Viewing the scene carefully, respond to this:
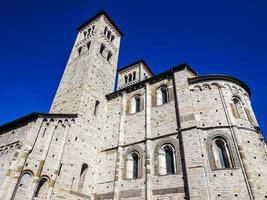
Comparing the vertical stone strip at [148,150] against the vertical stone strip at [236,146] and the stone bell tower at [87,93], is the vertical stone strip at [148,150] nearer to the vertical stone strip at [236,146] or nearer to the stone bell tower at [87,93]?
the stone bell tower at [87,93]

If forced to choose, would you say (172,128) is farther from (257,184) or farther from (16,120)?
(16,120)

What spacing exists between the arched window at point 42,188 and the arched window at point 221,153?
985cm

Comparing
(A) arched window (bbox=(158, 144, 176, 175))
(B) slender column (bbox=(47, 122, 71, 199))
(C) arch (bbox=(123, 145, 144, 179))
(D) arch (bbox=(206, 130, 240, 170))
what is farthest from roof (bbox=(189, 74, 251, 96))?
(B) slender column (bbox=(47, 122, 71, 199))

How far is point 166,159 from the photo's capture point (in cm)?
1297

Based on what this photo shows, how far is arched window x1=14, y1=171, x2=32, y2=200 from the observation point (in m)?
10.9

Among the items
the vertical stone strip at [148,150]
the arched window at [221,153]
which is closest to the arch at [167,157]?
the vertical stone strip at [148,150]

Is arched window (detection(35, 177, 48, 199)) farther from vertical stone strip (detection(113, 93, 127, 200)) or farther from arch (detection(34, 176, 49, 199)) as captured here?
vertical stone strip (detection(113, 93, 127, 200))

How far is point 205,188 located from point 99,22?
2145cm

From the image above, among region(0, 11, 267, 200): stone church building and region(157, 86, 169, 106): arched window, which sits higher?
region(157, 86, 169, 106): arched window

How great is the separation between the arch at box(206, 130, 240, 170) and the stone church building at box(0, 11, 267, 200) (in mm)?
54

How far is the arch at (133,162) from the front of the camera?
1345 cm

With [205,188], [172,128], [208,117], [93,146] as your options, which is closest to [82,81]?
[93,146]

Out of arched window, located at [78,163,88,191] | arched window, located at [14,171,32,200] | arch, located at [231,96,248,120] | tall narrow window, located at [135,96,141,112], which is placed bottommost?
arched window, located at [14,171,32,200]

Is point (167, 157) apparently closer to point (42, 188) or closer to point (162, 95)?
point (162, 95)
